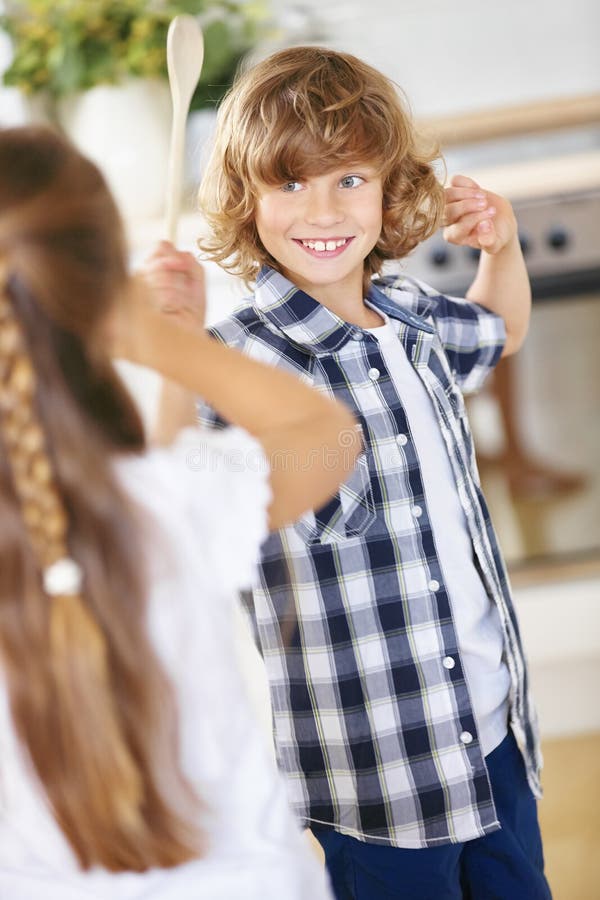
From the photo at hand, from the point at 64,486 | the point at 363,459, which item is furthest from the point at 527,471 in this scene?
the point at 64,486

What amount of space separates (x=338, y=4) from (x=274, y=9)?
109 millimetres

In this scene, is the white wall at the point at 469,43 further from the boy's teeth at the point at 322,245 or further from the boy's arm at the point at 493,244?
the boy's teeth at the point at 322,245

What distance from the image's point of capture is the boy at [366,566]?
0.91 metres

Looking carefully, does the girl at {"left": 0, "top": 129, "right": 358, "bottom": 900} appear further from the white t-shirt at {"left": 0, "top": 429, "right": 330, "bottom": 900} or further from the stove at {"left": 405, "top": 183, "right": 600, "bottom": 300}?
the stove at {"left": 405, "top": 183, "right": 600, "bottom": 300}

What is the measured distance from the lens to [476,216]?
1.04 meters

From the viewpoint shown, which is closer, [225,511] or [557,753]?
[225,511]

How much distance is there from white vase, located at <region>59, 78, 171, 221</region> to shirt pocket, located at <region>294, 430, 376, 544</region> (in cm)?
81

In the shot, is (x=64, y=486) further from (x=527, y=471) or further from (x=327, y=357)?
(x=527, y=471)

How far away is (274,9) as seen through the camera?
1.70 meters

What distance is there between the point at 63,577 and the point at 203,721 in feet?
0.49

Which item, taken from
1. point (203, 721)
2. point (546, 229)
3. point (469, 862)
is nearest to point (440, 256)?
point (546, 229)

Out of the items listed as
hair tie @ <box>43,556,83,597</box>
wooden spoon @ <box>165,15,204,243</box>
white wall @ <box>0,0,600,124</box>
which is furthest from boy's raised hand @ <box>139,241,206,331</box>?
white wall @ <box>0,0,600,124</box>

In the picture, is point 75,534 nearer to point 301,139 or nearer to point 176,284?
point 176,284

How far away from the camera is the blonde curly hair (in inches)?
34.8
